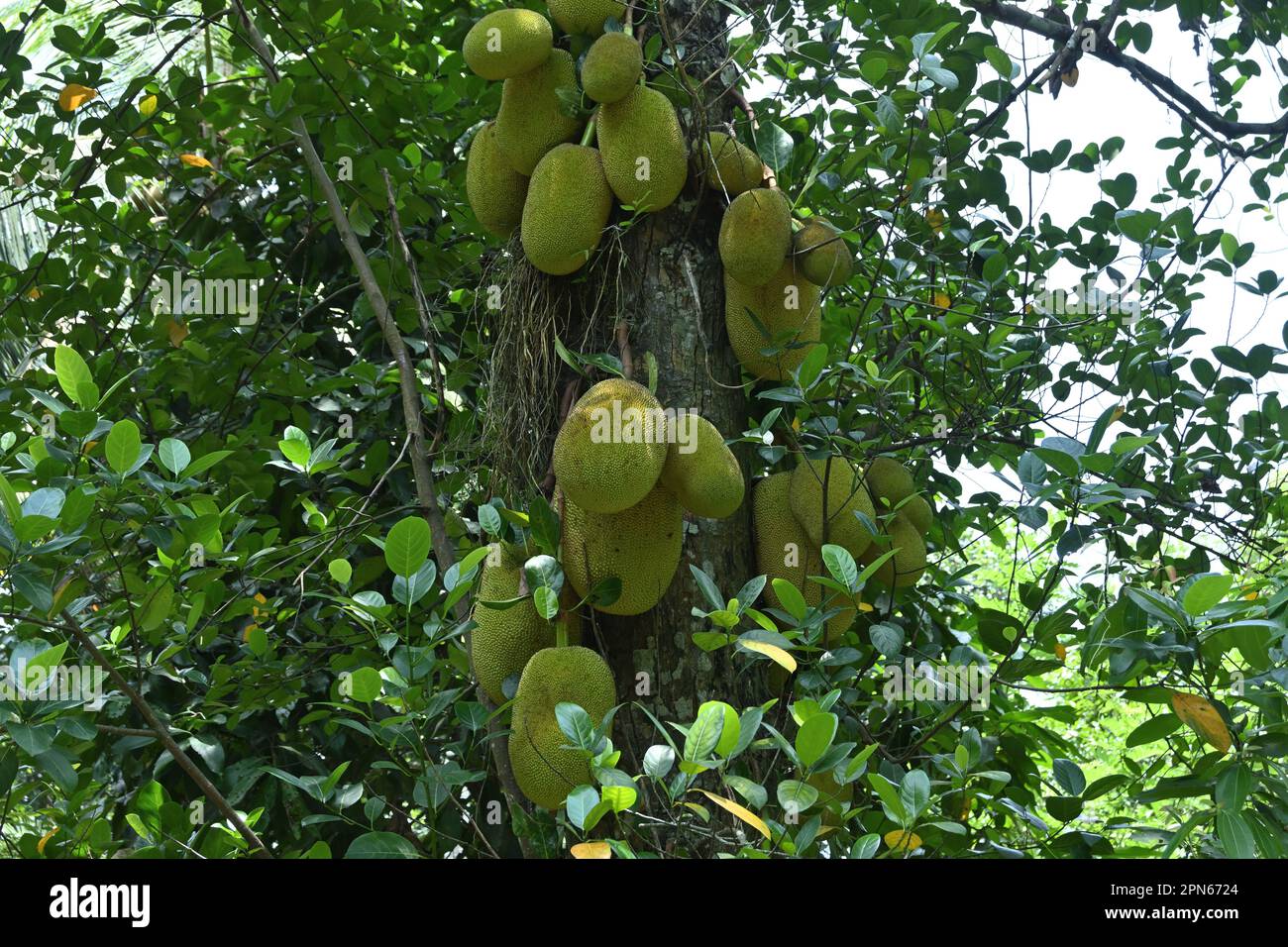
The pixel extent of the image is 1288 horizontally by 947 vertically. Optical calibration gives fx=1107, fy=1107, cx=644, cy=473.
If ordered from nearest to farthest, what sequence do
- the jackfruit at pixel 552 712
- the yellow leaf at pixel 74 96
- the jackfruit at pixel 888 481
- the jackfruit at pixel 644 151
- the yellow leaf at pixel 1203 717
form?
the yellow leaf at pixel 1203 717 < the jackfruit at pixel 552 712 < the jackfruit at pixel 644 151 < the jackfruit at pixel 888 481 < the yellow leaf at pixel 74 96

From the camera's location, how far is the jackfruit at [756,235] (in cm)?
151

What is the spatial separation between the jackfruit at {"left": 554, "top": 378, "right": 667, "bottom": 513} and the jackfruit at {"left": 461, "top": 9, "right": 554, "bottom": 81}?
544mm

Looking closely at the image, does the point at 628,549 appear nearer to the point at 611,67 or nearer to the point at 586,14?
the point at 611,67

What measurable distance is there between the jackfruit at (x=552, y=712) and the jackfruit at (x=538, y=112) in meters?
0.76

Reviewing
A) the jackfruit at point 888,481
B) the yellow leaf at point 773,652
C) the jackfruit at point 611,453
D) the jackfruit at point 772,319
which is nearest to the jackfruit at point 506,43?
the jackfruit at point 772,319

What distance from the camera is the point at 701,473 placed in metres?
1.35

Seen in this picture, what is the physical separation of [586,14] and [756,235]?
45 centimetres

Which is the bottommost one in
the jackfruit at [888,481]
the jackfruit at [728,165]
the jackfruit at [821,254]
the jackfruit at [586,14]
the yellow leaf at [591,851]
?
the yellow leaf at [591,851]

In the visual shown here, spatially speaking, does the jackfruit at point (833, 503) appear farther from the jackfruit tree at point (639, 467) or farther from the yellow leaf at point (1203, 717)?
the yellow leaf at point (1203, 717)

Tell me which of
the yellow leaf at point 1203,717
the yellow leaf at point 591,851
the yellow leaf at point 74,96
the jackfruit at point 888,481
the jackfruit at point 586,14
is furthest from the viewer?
the yellow leaf at point 74,96

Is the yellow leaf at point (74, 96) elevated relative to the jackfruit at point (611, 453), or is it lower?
elevated

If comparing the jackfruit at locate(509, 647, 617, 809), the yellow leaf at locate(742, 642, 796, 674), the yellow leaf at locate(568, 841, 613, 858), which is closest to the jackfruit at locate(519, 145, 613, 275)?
the jackfruit at locate(509, 647, 617, 809)

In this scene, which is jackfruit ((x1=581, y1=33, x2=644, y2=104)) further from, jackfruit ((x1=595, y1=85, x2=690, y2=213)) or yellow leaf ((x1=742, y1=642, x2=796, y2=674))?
yellow leaf ((x1=742, y1=642, x2=796, y2=674))
